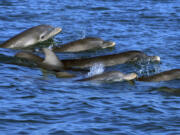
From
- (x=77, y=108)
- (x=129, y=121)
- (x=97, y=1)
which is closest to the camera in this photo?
(x=129, y=121)

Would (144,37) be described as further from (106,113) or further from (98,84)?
(106,113)

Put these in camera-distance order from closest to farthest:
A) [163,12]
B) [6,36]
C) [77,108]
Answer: [77,108], [6,36], [163,12]

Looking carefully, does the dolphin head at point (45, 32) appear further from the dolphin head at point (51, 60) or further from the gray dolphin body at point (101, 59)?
the dolphin head at point (51, 60)

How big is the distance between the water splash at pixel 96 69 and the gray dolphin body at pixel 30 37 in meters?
3.51

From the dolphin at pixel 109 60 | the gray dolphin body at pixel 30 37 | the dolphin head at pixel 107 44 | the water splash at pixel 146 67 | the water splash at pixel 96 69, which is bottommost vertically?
the water splash at pixel 146 67

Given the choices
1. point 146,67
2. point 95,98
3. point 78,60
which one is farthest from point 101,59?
point 95,98

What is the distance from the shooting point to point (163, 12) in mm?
25484

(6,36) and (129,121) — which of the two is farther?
(6,36)

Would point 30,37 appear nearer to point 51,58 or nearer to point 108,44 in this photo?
point 108,44

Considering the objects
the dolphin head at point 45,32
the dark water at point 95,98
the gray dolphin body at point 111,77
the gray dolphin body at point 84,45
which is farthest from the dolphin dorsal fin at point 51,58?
the dolphin head at point 45,32

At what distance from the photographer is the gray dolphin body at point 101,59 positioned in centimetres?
1562

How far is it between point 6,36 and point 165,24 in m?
7.04

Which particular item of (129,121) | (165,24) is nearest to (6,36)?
(165,24)

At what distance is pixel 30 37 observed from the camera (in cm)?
1853
